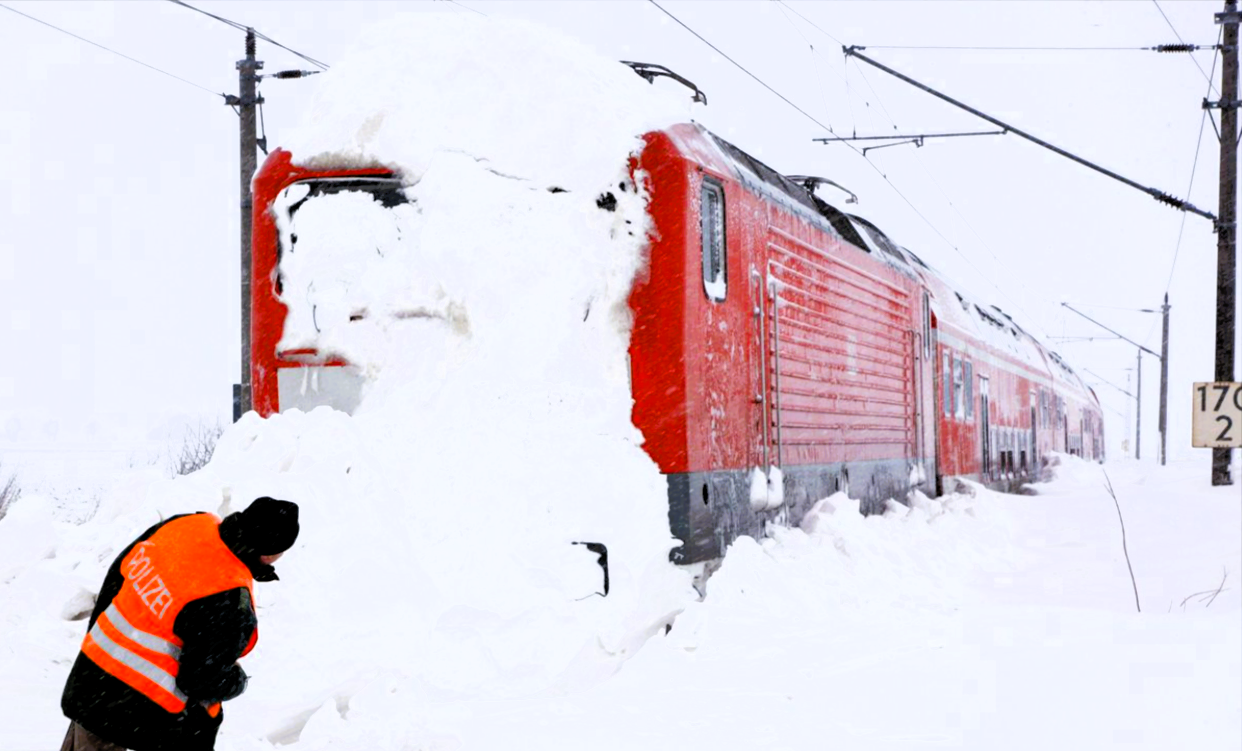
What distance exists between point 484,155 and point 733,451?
2.25 metres

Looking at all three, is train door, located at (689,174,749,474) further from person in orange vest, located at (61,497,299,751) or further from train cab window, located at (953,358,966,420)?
train cab window, located at (953,358,966,420)

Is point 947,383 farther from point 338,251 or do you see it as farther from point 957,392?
point 338,251

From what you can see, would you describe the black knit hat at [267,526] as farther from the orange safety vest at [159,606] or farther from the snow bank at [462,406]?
the snow bank at [462,406]

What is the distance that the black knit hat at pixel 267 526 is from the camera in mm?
3559

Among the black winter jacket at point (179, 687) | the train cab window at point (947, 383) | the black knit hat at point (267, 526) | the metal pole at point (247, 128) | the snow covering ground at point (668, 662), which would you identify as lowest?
the snow covering ground at point (668, 662)

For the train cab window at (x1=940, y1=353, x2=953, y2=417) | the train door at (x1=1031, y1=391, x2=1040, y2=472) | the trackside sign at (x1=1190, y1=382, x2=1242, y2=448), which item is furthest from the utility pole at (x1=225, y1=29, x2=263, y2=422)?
the train door at (x1=1031, y1=391, x2=1040, y2=472)

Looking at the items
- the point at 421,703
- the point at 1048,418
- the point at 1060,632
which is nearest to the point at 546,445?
the point at 421,703

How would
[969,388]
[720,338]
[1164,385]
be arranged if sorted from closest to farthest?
[720,338]
[969,388]
[1164,385]

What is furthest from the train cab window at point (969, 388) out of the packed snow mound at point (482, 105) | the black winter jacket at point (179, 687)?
the black winter jacket at point (179, 687)

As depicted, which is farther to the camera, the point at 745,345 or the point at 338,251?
the point at 745,345

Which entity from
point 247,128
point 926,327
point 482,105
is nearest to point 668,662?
point 482,105

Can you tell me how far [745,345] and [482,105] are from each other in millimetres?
2124

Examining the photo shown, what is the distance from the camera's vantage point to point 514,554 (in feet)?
21.5

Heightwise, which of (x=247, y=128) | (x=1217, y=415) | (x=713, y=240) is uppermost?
(x=247, y=128)
